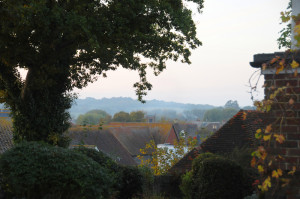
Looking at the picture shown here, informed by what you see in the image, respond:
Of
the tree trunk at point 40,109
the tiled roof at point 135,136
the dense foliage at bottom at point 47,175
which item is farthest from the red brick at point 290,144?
the tiled roof at point 135,136

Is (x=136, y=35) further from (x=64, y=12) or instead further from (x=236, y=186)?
(x=236, y=186)

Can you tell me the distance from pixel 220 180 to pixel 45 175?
515 centimetres

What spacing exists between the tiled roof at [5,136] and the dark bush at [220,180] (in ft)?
66.3

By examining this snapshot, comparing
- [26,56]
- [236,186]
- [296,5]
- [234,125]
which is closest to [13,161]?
[26,56]

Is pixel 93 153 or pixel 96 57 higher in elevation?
pixel 96 57

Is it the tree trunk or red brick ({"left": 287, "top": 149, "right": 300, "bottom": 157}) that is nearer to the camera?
red brick ({"left": 287, "top": 149, "right": 300, "bottom": 157})

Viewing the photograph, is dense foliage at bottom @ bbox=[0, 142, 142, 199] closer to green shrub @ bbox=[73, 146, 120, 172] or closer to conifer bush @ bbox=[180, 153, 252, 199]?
green shrub @ bbox=[73, 146, 120, 172]

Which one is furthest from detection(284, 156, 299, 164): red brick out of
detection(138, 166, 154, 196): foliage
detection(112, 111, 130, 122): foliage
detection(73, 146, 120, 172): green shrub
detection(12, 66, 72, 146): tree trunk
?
detection(112, 111, 130, 122): foliage

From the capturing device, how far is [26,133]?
45.4ft

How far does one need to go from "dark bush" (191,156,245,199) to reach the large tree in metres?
5.01

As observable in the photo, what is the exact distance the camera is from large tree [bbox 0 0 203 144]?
12302 millimetres

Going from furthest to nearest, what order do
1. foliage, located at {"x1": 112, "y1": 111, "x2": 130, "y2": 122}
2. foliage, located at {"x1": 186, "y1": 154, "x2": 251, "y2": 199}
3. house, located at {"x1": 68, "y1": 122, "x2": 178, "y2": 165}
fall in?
foliage, located at {"x1": 112, "y1": 111, "x2": 130, "y2": 122}, house, located at {"x1": 68, "y1": 122, "x2": 178, "y2": 165}, foliage, located at {"x1": 186, "y1": 154, "x2": 251, "y2": 199}

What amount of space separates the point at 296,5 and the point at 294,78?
3472 mm

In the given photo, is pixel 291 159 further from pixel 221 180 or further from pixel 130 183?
pixel 130 183
